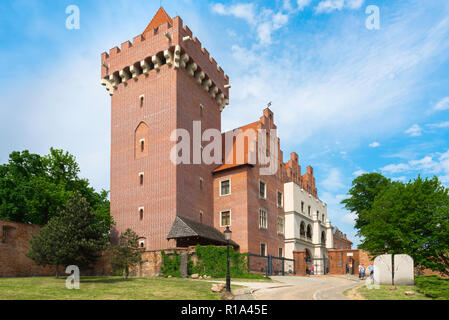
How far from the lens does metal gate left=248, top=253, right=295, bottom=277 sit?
121 ft

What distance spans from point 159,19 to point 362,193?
35.4 m

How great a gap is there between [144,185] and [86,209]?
10.7 metres

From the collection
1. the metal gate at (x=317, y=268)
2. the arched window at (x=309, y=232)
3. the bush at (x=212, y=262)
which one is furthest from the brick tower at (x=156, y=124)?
the arched window at (x=309, y=232)

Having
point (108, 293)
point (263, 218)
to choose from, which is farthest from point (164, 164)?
point (108, 293)

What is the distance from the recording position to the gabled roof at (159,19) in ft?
140

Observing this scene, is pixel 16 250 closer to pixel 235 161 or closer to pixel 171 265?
pixel 171 265

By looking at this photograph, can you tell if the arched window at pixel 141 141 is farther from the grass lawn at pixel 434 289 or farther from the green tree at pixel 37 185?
the grass lawn at pixel 434 289

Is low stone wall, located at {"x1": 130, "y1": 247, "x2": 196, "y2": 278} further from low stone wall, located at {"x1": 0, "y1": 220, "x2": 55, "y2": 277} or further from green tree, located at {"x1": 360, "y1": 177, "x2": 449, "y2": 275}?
green tree, located at {"x1": 360, "y1": 177, "x2": 449, "y2": 275}

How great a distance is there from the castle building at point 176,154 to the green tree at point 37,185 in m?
4.23

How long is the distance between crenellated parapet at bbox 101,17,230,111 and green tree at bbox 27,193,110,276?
16.8 metres

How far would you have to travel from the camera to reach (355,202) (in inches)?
2253

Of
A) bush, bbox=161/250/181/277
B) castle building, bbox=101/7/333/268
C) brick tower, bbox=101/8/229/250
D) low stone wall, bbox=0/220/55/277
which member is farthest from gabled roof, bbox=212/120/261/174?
low stone wall, bbox=0/220/55/277

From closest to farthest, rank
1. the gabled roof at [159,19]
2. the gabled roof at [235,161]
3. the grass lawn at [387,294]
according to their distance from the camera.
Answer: the grass lawn at [387,294]
the gabled roof at [235,161]
the gabled roof at [159,19]

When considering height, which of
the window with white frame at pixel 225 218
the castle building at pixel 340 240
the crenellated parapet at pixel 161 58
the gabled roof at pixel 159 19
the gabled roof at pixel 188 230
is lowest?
the castle building at pixel 340 240
